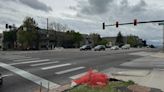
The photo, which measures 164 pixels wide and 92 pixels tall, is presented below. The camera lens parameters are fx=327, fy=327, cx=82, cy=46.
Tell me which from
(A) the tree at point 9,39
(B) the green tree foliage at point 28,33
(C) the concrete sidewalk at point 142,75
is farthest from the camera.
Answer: (A) the tree at point 9,39

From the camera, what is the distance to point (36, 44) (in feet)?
344

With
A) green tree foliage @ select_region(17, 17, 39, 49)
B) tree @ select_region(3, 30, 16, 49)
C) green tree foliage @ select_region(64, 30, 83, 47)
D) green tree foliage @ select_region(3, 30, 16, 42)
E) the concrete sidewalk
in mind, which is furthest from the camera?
green tree foliage @ select_region(64, 30, 83, 47)

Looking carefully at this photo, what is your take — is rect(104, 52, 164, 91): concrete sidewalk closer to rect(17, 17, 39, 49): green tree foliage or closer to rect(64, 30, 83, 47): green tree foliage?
rect(17, 17, 39, 49): green tree foliage

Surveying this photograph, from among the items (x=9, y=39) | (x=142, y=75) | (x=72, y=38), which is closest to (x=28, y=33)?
(x=9, y=39)

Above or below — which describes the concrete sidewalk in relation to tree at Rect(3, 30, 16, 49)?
below

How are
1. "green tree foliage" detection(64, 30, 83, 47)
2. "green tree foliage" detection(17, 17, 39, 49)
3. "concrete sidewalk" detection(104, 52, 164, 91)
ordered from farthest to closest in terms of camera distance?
"green tree foliage" detection(64, 30, 83, 47)
"green tree foliage" detection(17, 17, 39, 49)
"concrete sidewalk" detection(104, 52, 164, 91)

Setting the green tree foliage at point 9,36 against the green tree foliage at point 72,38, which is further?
the green tree foliage at point 72,38

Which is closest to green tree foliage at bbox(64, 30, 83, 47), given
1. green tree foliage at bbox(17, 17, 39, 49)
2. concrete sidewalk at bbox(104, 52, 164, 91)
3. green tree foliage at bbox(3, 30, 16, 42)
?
green tree foliage at bbox(3, 30, 16, 42)

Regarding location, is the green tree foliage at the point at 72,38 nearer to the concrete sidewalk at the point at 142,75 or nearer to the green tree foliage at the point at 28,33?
A: the green tree foliage at the point at 28,33

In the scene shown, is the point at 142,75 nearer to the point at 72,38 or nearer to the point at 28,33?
the point at 28,33

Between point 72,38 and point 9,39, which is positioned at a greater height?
point 72,38

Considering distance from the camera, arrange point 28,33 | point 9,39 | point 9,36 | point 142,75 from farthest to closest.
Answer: point 9,36
point 9,39
point 28,33
point 142,75

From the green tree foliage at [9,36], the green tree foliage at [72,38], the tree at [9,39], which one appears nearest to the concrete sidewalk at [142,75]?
the green tree foliage at [9,36]

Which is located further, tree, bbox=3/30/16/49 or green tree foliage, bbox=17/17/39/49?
tree, bbox=3/30/16/49
